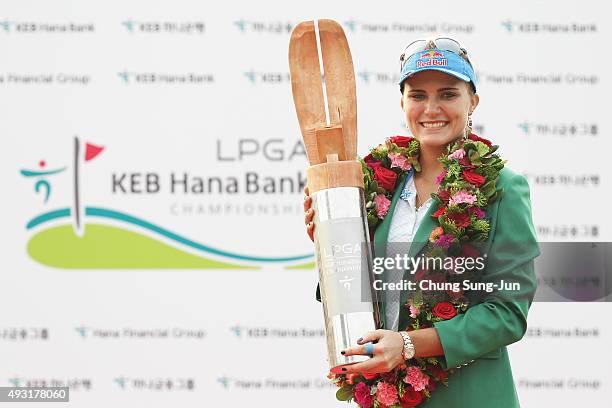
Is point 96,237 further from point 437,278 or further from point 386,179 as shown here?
point 437,278

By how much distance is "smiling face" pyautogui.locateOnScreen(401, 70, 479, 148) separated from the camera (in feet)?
7.32

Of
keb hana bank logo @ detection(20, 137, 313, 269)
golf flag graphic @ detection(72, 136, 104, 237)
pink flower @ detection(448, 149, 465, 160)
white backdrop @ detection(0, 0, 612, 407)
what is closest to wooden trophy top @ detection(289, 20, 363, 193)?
pink flower @ detection(448, 149, 465, 160)

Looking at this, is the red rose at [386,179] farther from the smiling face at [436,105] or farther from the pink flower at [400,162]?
the smiling face at [436,105]

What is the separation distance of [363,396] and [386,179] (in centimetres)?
53

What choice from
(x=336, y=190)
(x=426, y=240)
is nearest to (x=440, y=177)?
(x=426, y=240)

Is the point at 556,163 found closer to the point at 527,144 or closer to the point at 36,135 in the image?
the point at 527,144

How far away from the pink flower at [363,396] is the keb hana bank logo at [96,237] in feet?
7.34

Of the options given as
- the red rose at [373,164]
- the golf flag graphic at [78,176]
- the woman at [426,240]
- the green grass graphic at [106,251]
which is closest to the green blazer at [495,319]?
the woman at [426,240]

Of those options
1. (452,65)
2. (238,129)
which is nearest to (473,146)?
(452,65)

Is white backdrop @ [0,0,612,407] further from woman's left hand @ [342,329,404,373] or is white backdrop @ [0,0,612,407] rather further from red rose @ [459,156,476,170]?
woman's left hand @ [342,329,404,373]

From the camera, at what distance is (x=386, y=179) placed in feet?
7.78

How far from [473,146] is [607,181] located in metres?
2.42

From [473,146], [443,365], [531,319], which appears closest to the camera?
[443,365]

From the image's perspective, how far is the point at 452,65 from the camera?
2.20m
